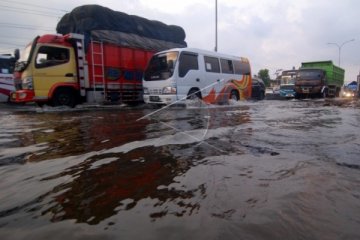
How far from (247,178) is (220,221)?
894 millimetres

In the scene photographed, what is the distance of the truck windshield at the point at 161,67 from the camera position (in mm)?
10328

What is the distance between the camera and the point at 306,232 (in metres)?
1.76

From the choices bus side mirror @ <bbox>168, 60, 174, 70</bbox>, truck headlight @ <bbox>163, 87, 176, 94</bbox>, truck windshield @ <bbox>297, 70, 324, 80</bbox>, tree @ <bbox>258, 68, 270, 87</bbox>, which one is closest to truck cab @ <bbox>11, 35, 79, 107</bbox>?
truck headlight @ <bbox>163, 87, 176, 94</bbox>

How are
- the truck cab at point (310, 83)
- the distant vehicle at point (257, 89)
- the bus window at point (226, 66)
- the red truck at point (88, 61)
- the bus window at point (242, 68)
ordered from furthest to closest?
the truck cab at point (310, 83) → the distant vehicle at point (257, 89) → the bus window at point (242, 68) → the bus window at point (226, 66) → the red truck at point (88, 61)

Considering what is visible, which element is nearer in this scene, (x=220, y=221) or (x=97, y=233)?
(x=97, y=233)

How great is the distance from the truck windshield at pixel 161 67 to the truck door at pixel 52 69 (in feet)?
9.10

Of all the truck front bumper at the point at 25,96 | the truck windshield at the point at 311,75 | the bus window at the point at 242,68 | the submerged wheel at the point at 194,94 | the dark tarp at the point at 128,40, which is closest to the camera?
the truck front bumper at the point at 25,96

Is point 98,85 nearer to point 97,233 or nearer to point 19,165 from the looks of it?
point 19,165

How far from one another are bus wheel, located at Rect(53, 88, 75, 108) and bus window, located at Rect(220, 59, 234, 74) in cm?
607

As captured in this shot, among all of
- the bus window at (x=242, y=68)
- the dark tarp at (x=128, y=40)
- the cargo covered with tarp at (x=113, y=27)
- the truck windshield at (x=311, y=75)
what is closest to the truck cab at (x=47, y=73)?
the cargo covered with tarp at (x=113, y=27)

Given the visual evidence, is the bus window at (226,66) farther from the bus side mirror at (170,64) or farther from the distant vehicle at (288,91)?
the distant vehicle at (288,91)

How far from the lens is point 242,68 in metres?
13.8

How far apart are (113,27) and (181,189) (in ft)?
38.1

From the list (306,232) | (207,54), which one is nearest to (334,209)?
(306,232)
